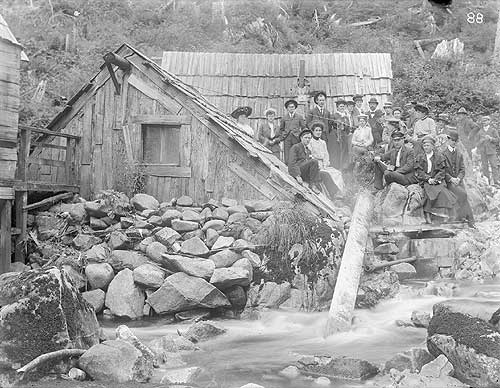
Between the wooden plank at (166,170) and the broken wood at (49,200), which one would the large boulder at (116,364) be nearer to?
the broken wood at (49,200)

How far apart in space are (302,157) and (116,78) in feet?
10.8

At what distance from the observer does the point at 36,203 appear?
373 inches

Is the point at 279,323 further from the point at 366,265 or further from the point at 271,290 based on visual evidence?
the point at 366,265

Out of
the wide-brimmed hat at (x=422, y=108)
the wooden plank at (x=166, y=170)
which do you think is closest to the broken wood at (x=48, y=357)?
the wooden plank at (x=166, y=170)

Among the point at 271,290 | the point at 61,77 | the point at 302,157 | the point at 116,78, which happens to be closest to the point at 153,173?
the point at 116,78

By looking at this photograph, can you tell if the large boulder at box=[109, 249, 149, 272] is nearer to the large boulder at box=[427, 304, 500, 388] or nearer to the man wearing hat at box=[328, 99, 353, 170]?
the large boulder at box=[427, 304, 500, 388]

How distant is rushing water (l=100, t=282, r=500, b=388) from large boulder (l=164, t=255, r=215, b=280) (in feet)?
2.10

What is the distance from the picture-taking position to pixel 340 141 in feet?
38.5

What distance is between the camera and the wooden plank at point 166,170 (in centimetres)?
988

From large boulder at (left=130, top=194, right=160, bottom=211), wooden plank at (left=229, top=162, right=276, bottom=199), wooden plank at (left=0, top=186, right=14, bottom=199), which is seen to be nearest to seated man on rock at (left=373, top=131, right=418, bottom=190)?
wooden plank at (left=229, top=162, right=276, bottom=199)

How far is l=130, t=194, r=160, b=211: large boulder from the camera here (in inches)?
368

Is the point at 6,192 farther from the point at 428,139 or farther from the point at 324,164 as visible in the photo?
the point at 428,139

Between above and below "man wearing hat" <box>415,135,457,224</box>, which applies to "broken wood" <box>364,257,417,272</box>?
Result: below

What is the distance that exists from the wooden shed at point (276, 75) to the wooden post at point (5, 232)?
312 inches
